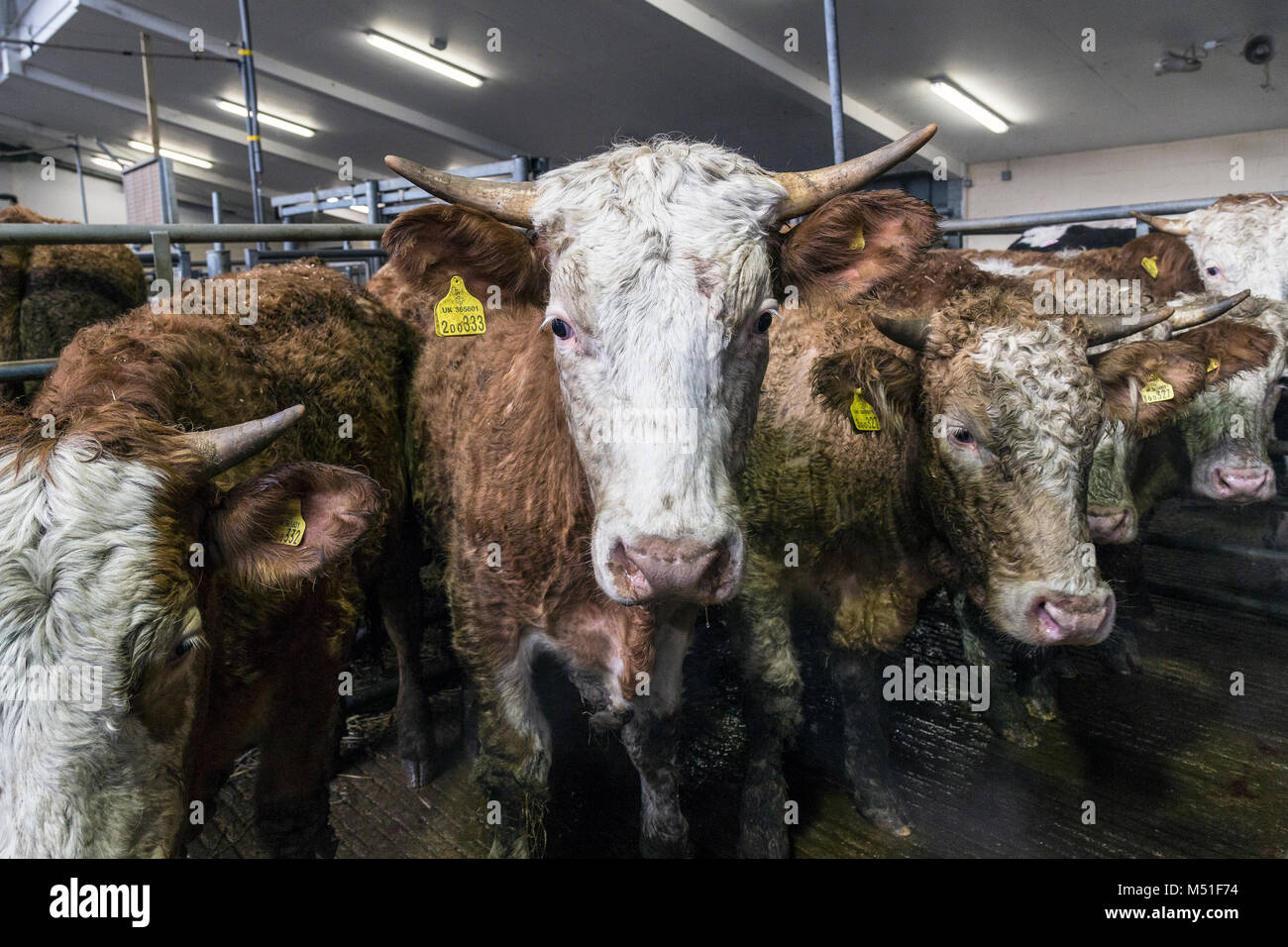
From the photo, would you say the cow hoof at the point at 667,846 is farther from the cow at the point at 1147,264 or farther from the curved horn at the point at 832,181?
the cow at the point at 1147,264

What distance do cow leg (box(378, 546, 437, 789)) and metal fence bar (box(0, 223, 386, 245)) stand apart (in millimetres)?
1533

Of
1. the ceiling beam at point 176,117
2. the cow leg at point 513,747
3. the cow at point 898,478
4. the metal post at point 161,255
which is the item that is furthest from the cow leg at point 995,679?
the ceiling beam at point 176,117

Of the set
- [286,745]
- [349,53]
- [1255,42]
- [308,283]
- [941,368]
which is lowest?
[286,745]

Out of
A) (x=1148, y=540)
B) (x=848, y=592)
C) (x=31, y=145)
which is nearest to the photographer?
(x=848, y=592)

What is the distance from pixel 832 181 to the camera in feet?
6.59

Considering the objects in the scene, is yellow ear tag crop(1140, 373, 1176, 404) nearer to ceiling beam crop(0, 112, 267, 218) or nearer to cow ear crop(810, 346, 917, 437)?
cow ear crop(810, 346, 917, 437)

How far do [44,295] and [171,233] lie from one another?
5.44 ft

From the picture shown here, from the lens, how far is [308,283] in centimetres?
275

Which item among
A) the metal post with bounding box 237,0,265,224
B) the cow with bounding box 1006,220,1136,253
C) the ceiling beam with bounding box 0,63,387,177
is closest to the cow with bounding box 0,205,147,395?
the metal post with bounding box 237,0,265,224

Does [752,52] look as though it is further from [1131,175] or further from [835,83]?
[1131,175]

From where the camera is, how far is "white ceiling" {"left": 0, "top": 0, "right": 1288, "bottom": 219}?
24.5ft
